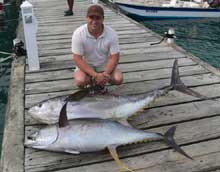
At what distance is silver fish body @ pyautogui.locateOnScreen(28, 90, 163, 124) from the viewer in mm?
3395

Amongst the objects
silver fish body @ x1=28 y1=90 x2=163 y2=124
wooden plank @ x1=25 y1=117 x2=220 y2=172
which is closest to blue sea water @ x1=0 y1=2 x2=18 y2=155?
silver fish body @ x1=28 y1=90 x2=163 y2=124

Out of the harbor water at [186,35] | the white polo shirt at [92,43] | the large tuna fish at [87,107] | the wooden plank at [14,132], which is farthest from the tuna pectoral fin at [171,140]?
the harbor water at [186,35]

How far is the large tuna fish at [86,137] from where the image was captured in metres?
3.02

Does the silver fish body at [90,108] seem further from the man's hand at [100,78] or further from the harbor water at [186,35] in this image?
the harbor water at [186,35]

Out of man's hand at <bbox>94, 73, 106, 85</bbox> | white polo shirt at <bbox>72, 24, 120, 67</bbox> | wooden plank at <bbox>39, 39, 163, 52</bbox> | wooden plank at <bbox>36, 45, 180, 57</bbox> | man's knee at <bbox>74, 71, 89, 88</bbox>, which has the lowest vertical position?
wooden plank at <bbox>36, 45, 180, 57</bbox>

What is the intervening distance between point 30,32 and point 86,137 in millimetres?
2441

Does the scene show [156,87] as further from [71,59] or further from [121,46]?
[121,46]

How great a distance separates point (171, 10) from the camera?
12.4 m

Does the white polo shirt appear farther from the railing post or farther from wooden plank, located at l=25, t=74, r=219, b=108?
the railing post

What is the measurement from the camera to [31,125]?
360 centimetres

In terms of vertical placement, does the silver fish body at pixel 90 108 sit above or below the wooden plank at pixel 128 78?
above

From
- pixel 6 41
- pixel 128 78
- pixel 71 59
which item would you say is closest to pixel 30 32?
pixel 71 59

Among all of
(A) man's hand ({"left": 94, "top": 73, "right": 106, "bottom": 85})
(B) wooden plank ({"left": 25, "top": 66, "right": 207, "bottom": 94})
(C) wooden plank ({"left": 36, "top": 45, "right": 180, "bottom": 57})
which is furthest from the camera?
(C) wooden plank ({"left": 36, "top": 45, "right": 180, "bottom": 57})

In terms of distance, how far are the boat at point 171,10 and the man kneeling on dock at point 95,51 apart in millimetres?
8759
